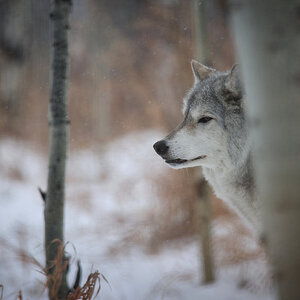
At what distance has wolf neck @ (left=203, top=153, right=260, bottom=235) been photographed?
2.43m

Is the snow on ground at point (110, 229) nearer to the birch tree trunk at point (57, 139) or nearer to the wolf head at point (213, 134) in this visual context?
the birch tree trunk at point (57, 139)

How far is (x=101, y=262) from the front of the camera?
4.76 meters

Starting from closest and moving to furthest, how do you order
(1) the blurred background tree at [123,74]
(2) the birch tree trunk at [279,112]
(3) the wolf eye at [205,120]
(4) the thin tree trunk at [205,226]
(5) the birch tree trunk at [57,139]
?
(2) the birch tree trunk at [279,112] → (5) the birch tree trunk at [57,139] → (3) the wolf eye at [205,120] → (4) the thin tree trunk at [205,226] → (1) the blurred background tree at [123,74]

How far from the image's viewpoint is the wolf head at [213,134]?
2.31 metres

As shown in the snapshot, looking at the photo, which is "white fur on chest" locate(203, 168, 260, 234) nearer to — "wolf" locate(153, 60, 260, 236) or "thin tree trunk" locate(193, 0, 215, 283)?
"wolf" locate(153, 60, 260, 236)

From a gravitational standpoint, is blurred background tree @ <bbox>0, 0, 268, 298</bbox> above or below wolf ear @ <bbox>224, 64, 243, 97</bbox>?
above

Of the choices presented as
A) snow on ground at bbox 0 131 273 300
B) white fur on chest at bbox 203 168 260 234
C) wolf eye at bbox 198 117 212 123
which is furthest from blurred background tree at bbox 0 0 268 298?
white fur on chest at bbox 203 168 260 234

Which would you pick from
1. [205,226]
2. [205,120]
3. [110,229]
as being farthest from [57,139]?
[110,229]

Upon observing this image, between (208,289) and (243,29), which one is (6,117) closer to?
(208,289)

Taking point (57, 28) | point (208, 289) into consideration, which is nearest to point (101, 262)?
point (208, 289)

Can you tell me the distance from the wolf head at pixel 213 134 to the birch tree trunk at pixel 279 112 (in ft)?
4.54

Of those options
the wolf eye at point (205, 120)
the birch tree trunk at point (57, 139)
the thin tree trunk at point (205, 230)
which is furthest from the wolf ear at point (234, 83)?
the thin tree trunk at point (205, 230)

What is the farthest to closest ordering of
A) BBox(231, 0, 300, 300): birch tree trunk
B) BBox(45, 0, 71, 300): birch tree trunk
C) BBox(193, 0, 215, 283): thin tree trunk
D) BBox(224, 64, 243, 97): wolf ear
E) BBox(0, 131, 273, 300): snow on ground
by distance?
BBox(193, 0, 215, 283): thin tree trunk
BBox(0, 131, 273, 300): snow on ground
BBox(224, 64, 243, 97): wolf ear
BBox(45, 0, 71, 300): birch tree trunk
BBox(231, 0, 300, 300): birch tree trunk

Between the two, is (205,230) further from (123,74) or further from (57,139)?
(123,74)
